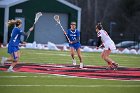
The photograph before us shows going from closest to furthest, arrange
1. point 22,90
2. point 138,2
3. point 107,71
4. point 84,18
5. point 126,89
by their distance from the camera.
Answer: point 22,90 < point 126,89 < point 107,71 < point 138,2 < point 84,18

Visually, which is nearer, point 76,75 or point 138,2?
point 76,75

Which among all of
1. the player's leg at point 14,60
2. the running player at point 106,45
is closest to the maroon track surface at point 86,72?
the player's leg at point 14,60

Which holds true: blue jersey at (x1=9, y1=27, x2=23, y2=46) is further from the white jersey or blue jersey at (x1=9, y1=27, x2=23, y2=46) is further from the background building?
the background building

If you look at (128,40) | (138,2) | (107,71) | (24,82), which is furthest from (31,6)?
(24,82)

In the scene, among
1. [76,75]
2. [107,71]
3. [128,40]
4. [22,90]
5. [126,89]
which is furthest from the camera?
[128,40]

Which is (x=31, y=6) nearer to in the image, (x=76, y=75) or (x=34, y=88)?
(x=76, y=75)

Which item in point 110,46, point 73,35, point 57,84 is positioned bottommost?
point 57,84

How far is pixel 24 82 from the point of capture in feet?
52.2

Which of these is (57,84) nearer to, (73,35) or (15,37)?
(15,37)

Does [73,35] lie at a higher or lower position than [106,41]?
higher

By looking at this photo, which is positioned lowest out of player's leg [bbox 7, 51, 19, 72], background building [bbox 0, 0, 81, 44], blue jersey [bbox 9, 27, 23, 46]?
player's leg [bbox 7, 51, 19, 72]

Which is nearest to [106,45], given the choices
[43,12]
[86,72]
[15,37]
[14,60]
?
[86,72]

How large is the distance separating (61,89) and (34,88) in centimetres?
67

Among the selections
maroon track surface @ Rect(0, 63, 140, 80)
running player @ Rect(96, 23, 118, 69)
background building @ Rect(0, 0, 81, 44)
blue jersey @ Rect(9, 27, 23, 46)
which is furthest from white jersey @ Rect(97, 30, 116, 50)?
background building @ Rect(0, 0, 81, 44)
